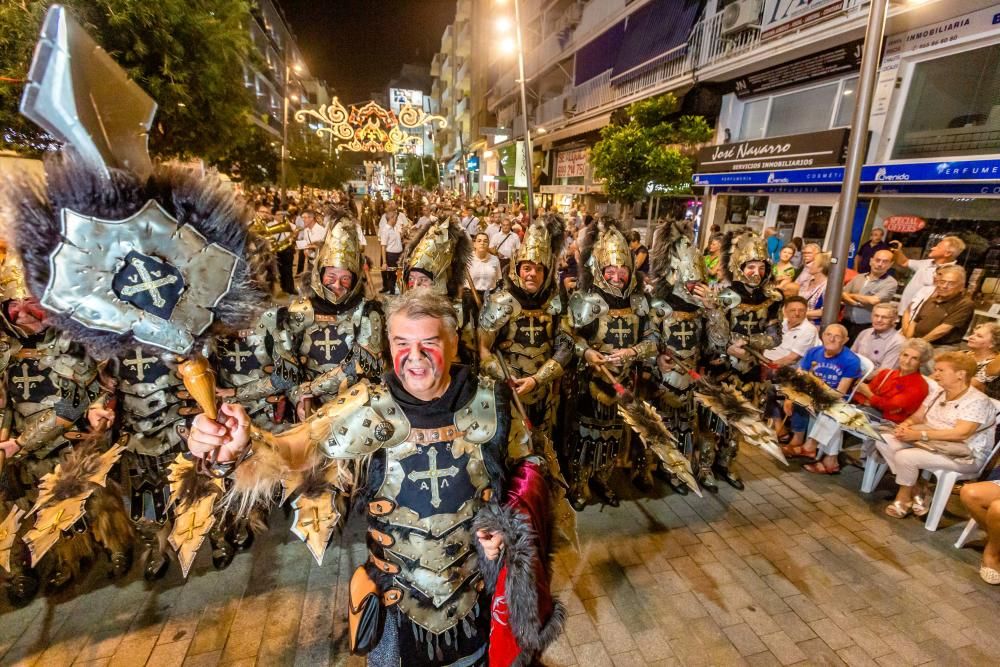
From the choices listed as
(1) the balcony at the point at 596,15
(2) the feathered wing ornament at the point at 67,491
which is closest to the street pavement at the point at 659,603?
(2) the feathered wing ornament at the point at 67,491

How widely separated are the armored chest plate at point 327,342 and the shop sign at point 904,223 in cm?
1077

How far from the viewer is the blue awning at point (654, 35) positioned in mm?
14172

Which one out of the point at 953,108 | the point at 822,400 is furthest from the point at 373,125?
the point at 822,400

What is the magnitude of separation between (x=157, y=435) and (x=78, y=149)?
3.03m

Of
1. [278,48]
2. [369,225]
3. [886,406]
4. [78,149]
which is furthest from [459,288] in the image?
[278,48]

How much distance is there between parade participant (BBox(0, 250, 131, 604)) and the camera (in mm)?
3215

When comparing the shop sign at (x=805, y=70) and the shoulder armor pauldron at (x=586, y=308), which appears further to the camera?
the shop sign at (x=805, y=70)

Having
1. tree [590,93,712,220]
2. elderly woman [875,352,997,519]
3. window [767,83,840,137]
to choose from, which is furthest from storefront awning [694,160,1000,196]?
elderly woman [875,352,997,519]

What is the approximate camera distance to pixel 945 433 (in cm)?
412

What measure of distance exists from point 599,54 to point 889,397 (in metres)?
20.3

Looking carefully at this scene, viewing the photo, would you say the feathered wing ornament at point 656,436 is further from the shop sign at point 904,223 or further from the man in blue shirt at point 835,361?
the shop sign at point 904,223

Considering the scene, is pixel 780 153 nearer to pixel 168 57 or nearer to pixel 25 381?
pixel 168 57

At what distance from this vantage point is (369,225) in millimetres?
23312

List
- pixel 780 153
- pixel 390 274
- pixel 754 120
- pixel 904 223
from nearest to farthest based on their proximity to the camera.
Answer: pixel 904 223 < pixel 780 153 < pixel 390 274 < pixel 754 120
